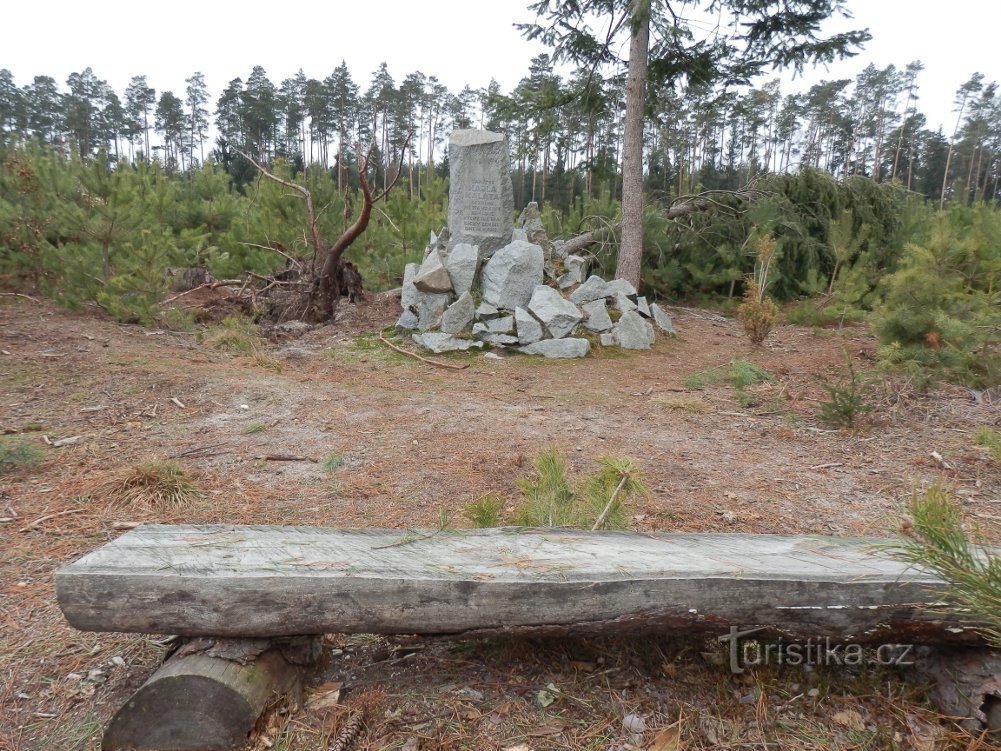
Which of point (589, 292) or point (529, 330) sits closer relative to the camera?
point (529, 330)

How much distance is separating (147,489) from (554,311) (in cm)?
577

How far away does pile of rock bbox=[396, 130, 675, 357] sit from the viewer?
25.7 ft

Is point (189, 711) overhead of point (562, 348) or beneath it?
beneath

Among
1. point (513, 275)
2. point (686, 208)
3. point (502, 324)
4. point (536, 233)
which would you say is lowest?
point (502, 324)

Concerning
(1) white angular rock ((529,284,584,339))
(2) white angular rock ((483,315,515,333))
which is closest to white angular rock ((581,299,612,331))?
(1) white angular rock ((529,284,584,339))

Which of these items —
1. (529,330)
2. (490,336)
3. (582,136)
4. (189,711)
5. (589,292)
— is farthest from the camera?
(582,136)

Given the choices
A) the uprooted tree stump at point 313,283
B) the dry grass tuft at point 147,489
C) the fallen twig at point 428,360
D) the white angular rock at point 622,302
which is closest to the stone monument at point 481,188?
the uprooted tree stump at point 313,283

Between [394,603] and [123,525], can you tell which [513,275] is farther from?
[394,603]

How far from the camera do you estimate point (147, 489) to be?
293 centimetres

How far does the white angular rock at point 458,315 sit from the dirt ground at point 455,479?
24.6 inches

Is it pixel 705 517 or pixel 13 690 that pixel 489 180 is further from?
pixel 13 690

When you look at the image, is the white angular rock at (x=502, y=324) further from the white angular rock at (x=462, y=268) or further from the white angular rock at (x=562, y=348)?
the white angular rock at (x=462, y=268)

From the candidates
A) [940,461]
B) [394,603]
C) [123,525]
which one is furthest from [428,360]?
[394,603]

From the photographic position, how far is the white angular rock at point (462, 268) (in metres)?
8.34
